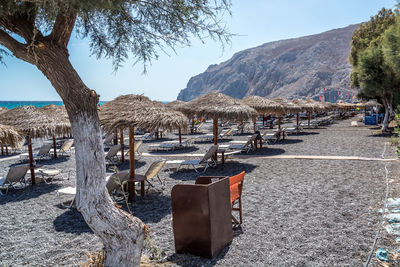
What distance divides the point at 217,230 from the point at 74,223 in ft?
8.88

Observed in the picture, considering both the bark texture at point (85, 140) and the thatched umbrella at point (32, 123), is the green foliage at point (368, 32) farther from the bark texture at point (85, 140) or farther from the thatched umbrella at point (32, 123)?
the bark texture at point (85, 140)

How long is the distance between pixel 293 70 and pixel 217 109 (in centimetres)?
12785

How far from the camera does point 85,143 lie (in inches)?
104

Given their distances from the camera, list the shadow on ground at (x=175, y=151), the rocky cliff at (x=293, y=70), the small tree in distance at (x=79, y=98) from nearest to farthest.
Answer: the small tree in distance at (x=79, y=98) < the shadow on ground at (x=175, y=151) < the rocky cliff at (x=293, y=70)

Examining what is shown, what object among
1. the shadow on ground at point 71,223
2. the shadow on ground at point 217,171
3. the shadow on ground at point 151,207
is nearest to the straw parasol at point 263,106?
the shadow on ground at point 217,171

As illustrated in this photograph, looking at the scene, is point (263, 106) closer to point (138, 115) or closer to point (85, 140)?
point (138, 115)

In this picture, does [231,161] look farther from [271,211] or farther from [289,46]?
[289,46]

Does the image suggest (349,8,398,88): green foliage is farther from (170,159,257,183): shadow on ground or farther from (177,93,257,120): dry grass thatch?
(170,159,257,183): shadow on ground

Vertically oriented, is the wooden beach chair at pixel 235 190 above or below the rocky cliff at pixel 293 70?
below

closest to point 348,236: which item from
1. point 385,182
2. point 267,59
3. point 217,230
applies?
point 217,230

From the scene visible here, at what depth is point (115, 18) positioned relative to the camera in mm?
3777

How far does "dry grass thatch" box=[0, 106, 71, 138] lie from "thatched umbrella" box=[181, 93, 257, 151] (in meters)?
4.07

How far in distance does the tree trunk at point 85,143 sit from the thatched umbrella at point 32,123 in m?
6.23

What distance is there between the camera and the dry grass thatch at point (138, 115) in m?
6.33
